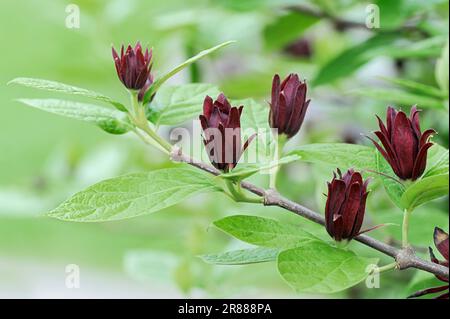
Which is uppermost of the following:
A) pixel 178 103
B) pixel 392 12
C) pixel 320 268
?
pixel 392 12

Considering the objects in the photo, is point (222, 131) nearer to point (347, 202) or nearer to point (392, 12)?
point (347, 202)

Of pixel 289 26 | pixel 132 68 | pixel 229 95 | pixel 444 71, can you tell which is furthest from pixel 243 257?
pixel 229 95

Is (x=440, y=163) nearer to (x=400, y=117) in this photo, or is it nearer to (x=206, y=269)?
(x=400, y=117)

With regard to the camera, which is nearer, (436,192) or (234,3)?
(436,192)

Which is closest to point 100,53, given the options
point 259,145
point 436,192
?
point 259,145

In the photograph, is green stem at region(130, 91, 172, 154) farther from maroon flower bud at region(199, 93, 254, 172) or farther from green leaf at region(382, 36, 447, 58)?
green leaf at region(382, 36, 447, 58)

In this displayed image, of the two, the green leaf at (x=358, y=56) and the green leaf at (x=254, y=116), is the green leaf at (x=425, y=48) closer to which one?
the green leaf at (x=358, y=56)

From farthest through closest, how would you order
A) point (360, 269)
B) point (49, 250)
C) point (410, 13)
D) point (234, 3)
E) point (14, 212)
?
point (49, 250), point (14, 212), point (234, 3), point (410, 13), point (360, 269)
